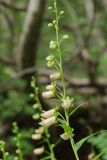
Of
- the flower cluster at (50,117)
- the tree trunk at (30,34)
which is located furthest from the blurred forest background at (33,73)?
the flower cluster at (50,117)

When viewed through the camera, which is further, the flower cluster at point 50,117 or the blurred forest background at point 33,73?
the blurred forest background at point 33,73

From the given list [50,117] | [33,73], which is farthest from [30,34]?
[50,117]

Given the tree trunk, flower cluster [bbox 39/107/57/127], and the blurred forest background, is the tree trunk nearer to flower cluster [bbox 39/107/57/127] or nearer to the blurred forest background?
the blurred forest background

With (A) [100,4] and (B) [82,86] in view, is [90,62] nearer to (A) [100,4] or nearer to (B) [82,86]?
(B) [82,86]

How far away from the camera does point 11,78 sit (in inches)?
291

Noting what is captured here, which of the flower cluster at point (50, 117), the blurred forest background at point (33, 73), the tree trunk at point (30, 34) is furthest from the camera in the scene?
the blurred forest background at point (33, 73)

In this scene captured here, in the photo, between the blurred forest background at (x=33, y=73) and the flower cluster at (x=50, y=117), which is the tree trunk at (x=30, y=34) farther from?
the flower cluster at (x=50, y=117)

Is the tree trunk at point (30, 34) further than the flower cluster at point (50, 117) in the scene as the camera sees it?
Yes

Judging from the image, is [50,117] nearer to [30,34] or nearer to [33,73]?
[30,34]

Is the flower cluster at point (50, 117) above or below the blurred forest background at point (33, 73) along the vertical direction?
above

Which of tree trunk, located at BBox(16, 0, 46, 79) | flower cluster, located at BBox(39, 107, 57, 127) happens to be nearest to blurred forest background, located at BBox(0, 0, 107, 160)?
tree trunk, located at BBox(16, 0, 46, 79)

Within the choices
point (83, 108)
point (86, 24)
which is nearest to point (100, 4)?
point (86, 24)

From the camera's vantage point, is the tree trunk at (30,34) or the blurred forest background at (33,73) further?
the blurred forest background at (33,73)

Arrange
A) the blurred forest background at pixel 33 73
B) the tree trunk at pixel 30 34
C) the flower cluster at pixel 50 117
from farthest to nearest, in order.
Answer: the blurred forest background at pixel 33 73
the tree trunk at pixel 30 34
the flower cluster at pixel 50 117
